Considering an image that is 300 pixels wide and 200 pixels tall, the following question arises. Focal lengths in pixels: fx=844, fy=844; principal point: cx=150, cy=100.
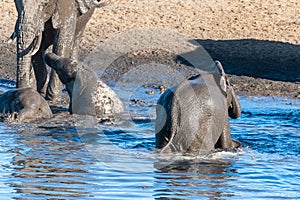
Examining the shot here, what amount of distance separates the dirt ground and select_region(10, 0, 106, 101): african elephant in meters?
2.87

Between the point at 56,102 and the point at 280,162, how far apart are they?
16.0 feet

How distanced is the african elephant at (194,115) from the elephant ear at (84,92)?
3192mm

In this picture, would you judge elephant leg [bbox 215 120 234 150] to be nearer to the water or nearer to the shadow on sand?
the water

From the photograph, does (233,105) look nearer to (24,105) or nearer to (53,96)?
(24,105)

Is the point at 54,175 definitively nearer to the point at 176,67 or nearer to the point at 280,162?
the point at 280,162

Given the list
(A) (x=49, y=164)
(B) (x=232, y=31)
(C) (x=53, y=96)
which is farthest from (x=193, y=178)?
(B) (x=232, y=31)

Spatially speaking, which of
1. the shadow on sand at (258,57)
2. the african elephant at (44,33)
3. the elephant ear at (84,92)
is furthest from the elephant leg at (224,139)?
the shadow on sand at (258,57)

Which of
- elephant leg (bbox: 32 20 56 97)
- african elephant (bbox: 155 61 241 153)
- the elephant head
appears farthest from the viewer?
elephant leg (bbox: 32 20 56 97)

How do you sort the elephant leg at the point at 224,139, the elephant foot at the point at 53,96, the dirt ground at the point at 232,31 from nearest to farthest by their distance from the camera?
the elephant leg at the point at 224,139, the elephant foot at the point at 53,96, the dirt ground at the point at 232,31

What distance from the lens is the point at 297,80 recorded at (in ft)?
49.8

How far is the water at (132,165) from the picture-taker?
754 centimetres

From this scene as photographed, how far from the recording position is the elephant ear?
39.0 ft

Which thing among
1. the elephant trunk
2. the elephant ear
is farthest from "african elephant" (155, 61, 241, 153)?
the elephant ear

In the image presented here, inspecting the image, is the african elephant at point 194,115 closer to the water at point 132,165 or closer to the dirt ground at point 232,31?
the water at point 132,165
